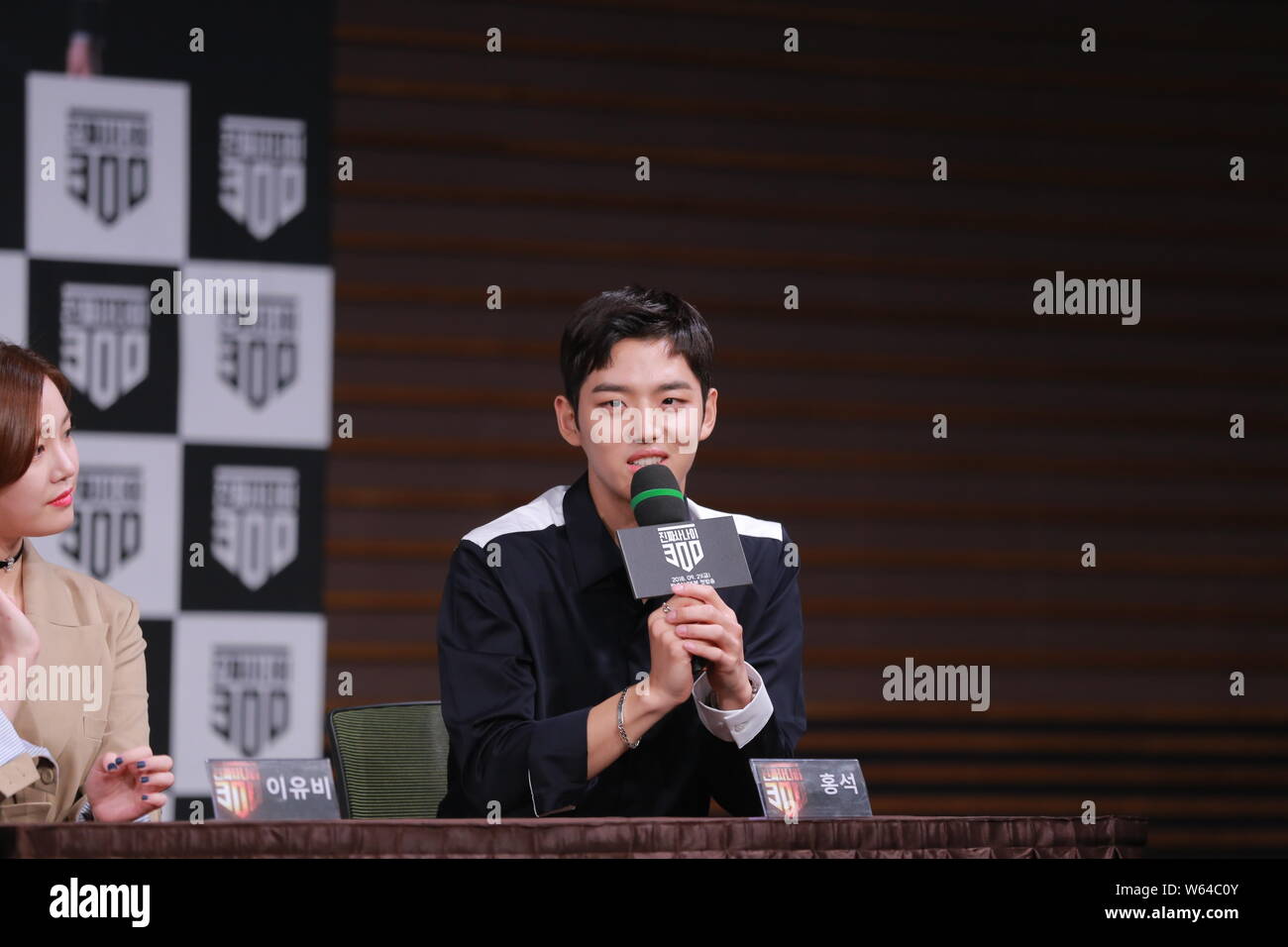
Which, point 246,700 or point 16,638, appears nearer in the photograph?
point 16,638

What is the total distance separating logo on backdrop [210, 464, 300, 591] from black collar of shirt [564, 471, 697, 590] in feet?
5.57

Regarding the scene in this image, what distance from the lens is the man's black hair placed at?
2453 mm

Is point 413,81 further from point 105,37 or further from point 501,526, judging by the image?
point 501,526

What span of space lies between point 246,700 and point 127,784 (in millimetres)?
1777

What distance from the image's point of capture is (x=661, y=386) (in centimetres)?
241

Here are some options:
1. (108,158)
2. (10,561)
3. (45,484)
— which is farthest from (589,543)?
(108,158)

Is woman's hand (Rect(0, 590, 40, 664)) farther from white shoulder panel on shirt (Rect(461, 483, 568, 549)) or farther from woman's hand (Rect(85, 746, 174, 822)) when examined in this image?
white shoulder panel on shirt (Rect(461, 483, 568, 549))

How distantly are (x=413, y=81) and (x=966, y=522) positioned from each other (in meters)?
2.24

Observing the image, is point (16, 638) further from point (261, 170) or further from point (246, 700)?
point (261, 170)

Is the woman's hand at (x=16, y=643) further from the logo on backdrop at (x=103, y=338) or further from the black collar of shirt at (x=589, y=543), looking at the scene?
the logo on backdrop at (x=103, y=338)

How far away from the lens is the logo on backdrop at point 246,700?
3.93m

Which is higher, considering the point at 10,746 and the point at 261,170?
the point at 261,170

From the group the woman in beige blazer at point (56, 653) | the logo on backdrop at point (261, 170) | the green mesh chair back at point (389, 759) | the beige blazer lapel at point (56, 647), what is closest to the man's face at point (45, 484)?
the woman in beige blazer at point (56, 653)

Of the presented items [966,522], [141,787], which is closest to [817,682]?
[966,522]
